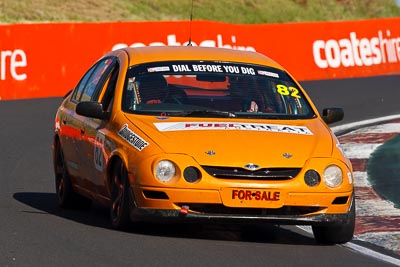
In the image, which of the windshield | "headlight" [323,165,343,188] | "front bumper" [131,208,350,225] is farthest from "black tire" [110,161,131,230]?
"headlight" [323,165,343,188]

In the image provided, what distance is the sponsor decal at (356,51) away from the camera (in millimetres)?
28922

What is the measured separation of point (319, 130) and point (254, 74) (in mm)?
949

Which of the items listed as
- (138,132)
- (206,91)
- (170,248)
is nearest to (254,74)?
(206,91)

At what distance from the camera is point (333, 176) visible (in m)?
8.63

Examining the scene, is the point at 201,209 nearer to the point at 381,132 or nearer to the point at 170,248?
the point at 170,248

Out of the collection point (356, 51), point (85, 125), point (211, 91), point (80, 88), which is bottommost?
point (356, 51)

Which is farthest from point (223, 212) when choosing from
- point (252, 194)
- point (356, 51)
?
point (356, 51)

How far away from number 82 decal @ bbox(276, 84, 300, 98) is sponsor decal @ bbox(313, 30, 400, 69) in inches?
742

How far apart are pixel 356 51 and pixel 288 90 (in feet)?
65.9

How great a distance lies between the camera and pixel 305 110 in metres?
9.77

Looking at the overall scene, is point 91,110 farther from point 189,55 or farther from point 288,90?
point 288,90

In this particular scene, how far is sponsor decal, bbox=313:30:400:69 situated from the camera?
28.9 meters

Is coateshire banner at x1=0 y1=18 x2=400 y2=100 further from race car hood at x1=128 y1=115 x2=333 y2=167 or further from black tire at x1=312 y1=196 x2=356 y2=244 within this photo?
black tire at x1=312 y1=196 x2=356 y2=244

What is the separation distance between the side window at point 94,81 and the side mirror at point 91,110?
621 millimetres
